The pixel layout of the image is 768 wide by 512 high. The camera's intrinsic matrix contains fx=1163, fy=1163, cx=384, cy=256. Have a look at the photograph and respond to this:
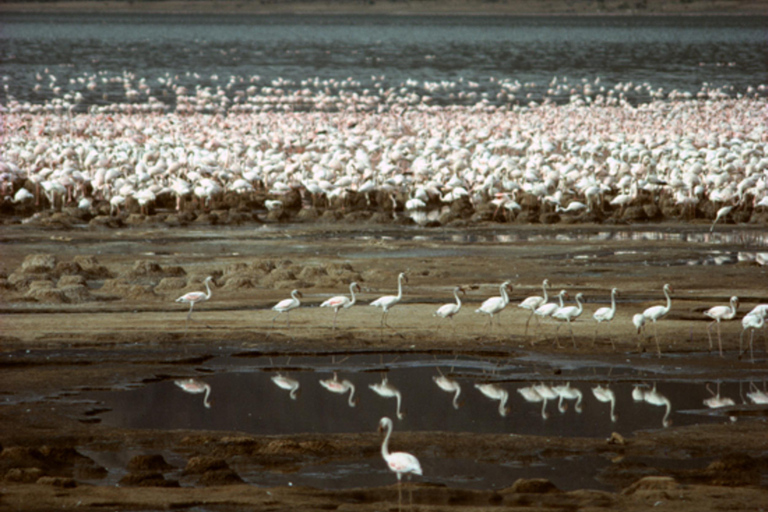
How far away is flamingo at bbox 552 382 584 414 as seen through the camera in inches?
456

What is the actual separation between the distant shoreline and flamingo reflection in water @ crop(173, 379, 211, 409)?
137637 millimetres

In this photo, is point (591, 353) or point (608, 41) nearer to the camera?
point (591, 353)

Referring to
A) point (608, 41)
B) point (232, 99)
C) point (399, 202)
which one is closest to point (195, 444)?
point (399, 202)

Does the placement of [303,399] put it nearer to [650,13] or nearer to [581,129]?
[581,129]

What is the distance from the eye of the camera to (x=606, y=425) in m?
11.0

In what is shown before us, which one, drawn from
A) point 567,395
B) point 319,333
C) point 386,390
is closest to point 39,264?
point 319,333

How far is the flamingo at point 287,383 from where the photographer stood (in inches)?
479

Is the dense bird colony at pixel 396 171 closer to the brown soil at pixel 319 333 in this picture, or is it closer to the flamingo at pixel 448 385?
the brown soil at pixel 319 333

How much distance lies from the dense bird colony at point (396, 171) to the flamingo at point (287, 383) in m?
11.8

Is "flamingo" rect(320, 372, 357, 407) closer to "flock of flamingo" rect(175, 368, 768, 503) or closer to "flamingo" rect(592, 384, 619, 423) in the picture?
"flock of flamingo" rect(175, 368, 768, 503)

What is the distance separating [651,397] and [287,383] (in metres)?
3.81

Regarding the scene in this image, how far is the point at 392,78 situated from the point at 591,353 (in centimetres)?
5289

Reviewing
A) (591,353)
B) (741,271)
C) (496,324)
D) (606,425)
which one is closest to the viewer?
(606,425)

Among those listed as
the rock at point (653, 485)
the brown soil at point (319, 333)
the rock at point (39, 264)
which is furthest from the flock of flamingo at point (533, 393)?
the rock at point (39, 264)
